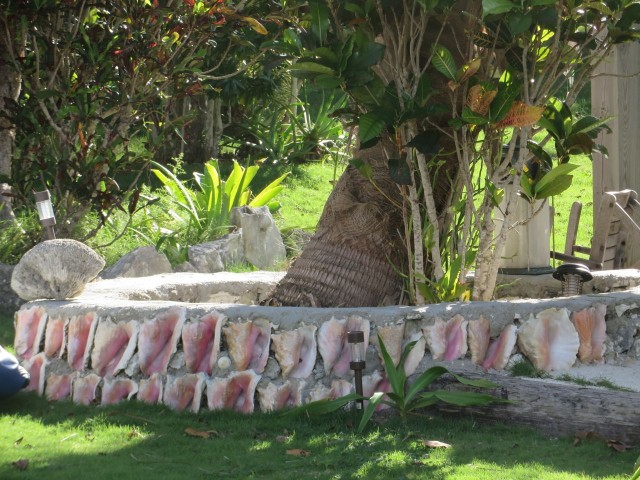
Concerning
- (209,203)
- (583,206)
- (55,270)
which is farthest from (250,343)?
(583,206)

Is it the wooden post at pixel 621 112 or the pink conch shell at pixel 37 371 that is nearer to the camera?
the pink conch shell at pixel 37 371

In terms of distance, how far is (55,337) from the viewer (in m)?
5.98

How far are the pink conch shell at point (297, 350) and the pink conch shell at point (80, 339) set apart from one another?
1164mm

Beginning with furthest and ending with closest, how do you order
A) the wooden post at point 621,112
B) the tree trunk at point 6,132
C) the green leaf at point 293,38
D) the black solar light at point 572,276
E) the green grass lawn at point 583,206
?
the green grass lawn at point 583,206, the tree trunk at point 6,132, the wooden post at point 621,112, the black solar light at point 572,276, the green leaf at point 293,38

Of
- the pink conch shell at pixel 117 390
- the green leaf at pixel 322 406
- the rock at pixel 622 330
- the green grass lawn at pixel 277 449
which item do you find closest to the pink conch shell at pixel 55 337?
the pink conch shell at pixel 117 390

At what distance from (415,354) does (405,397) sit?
1.03ft

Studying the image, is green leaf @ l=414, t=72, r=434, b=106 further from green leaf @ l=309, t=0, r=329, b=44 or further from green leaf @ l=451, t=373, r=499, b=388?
green leaf @ l=451, t=373, r=499, b=388

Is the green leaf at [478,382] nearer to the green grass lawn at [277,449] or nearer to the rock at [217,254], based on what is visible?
Result: the green grass lawn at [277,449]

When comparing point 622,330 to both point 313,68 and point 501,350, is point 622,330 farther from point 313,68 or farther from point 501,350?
point 313,68

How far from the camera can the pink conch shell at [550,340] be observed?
529 cm

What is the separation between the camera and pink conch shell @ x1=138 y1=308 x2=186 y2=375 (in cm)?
557

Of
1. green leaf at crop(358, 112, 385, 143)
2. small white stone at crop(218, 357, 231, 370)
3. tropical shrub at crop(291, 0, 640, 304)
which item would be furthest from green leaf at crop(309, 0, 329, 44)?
small white stone at crop(218, 357, 231, 370)

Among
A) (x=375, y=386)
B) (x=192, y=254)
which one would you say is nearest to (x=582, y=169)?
(x=192, y=254)

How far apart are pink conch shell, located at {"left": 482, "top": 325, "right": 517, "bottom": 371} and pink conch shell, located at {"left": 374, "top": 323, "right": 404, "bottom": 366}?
0.47 m
